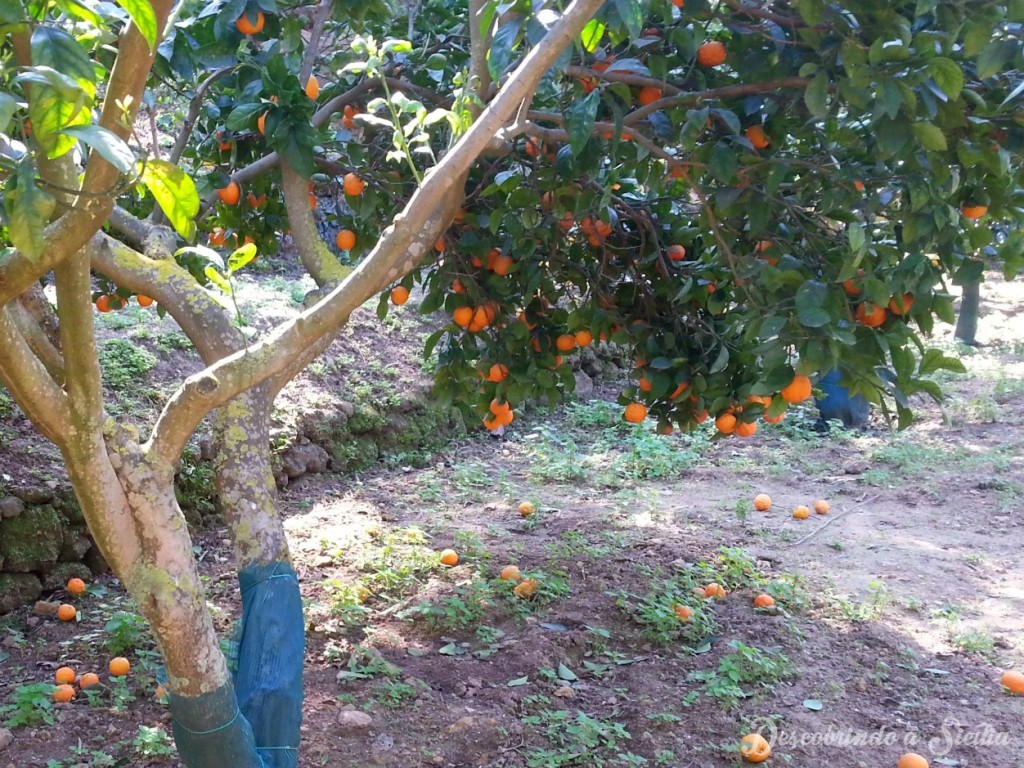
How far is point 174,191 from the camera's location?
1.21 meters

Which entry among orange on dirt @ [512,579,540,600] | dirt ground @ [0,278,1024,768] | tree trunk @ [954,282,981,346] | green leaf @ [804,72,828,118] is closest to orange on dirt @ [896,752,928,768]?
dirt ground @ [0,278,1024,768]

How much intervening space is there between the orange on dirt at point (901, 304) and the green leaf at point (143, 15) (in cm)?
180

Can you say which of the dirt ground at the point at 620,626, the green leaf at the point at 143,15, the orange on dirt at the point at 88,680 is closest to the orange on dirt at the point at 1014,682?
the dirt ground at the point at 620,626

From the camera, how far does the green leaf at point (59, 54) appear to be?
3.65 feet

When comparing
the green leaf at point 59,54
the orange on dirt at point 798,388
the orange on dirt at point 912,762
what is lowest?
the orange on dirt at point 912,762

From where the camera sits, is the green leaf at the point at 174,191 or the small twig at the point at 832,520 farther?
the small twig at the point at 832,520

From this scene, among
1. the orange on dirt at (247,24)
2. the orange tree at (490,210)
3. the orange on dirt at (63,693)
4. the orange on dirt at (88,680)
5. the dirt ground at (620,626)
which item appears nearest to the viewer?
the orange tree at (490,210)

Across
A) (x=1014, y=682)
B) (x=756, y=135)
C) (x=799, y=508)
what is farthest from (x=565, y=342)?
(x=799, y=508)

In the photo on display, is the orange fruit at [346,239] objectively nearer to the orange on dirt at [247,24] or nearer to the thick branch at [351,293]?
the orange on dirt at [247,24]

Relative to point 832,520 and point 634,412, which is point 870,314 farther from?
point 832,520

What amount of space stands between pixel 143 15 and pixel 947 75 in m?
1.72

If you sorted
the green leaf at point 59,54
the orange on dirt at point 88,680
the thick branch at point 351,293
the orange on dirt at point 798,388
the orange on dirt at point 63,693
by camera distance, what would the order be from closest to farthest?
the green leaf at point 59,54 < the thick branch at point 351,293 < the orange on dirt at point 798,388 < the orange on dirt at point 63,693 < the orange on dirt at point 88,680

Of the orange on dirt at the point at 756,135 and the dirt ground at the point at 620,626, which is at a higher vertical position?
the orange on dirt at the point at 756,135

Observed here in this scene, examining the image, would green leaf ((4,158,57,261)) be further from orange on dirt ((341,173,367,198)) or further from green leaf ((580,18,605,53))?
orange on dirt ((341,173,367,198))
